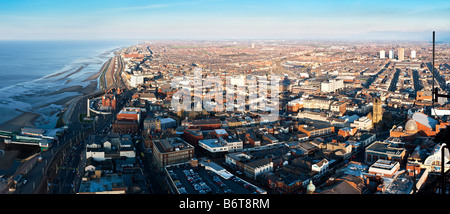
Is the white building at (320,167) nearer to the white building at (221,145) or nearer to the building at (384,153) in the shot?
the building at (384,153)

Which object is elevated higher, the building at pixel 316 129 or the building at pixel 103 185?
the building at pixel 316 129

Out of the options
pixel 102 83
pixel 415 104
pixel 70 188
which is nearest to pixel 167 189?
pixel 70 188

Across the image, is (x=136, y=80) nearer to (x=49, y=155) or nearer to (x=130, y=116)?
(x=130, y=116)

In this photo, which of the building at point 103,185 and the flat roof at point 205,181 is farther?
the flat roof at point 205,181

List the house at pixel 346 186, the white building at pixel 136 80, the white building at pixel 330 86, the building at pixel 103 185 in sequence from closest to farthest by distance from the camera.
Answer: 1. the house at pixel 346 186
2. the building at pixel 103 185
3. the white building at pixel 330 86
4. the white building at pixel 136 80

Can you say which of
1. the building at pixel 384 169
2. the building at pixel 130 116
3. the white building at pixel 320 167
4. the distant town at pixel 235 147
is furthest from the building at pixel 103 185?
the building at pixel 130 116

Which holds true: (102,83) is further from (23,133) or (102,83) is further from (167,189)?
(167,189)
